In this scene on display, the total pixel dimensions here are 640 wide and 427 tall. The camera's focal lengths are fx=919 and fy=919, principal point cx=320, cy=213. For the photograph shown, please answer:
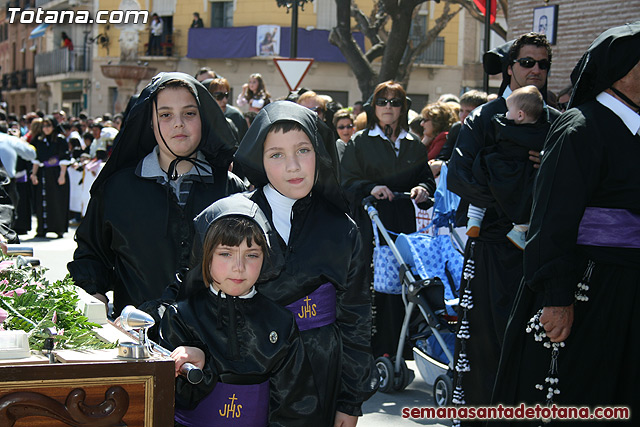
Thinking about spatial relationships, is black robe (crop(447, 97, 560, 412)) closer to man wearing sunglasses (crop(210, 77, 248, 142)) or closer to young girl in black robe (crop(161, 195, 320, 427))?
young girl in black robe (crop(161, 195, 320, 427))

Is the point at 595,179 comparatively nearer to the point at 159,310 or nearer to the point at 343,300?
the point at 343,300

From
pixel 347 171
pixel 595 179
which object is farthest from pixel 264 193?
pixel 347 171

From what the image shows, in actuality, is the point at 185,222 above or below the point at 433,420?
above

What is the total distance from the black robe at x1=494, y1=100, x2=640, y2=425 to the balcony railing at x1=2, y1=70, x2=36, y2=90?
5927 centimetres

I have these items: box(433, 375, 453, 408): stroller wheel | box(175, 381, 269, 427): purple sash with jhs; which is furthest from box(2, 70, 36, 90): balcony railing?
box(175, 381, 269, 427): purple sash with jhs

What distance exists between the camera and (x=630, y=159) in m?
4.05

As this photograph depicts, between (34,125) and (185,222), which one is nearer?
(185,222)

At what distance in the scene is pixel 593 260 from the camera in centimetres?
410

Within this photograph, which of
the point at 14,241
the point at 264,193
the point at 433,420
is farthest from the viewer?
the point at 433,420

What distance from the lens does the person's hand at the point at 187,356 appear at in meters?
3.15

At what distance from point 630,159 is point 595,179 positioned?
177 mm

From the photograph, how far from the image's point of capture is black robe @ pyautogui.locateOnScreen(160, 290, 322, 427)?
336 cm

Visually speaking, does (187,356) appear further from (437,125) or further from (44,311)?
(437,125)

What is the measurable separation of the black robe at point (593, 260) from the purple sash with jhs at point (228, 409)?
1.44 meters
